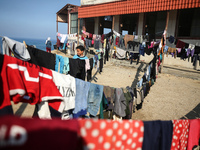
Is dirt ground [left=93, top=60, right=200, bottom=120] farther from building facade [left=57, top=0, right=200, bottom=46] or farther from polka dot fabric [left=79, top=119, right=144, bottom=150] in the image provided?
building facade [left=57, top=0, right=200, bottom=46]

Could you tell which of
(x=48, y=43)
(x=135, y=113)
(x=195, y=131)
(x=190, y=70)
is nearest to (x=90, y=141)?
(x=195, y=131)

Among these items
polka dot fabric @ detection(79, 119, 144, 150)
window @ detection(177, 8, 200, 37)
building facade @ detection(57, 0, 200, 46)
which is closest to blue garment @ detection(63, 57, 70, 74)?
polka dot fabric @ detection(79, 119, 144, 150)

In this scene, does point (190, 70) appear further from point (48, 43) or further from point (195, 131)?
point (48, 43)

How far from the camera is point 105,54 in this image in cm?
982

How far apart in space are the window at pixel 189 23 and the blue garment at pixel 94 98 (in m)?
11.0

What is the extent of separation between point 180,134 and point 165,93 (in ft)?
18.1

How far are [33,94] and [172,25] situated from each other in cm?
1208

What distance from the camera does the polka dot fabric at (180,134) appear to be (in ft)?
6.09

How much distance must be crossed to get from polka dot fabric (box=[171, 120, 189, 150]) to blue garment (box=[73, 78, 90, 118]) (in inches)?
59.7

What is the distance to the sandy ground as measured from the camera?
4.82m

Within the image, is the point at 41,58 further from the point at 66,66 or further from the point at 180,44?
the point at 180,44

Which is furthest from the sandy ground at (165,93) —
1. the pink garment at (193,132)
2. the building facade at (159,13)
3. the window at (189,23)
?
the window at (189,23)

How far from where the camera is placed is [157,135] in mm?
1659

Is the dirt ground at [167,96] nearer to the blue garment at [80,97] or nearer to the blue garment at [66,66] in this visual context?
the blue garment at [80,97]
